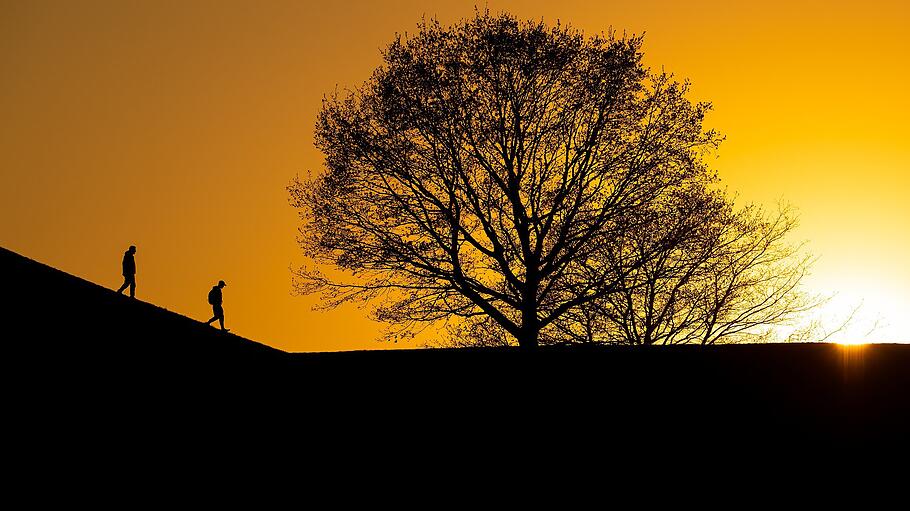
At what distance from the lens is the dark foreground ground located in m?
15.3

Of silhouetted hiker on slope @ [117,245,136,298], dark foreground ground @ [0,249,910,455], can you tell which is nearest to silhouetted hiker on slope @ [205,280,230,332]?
silhouetted hiker on slope @ [117,245,136,298]

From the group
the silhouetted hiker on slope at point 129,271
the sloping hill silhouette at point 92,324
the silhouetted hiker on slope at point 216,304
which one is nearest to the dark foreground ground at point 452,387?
the sloping hill silhouette at point 92,324

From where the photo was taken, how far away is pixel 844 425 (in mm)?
16578

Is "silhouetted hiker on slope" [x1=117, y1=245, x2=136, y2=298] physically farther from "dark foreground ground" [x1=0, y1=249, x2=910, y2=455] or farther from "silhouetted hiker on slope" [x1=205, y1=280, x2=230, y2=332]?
"dark foreground ground" [x1=0, y1=249, x2=910, y2=455]

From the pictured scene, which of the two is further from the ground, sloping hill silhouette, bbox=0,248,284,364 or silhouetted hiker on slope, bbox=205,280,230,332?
silhouetted hiker on slope, bbox=205,280,230,332

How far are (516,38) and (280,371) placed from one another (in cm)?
1613

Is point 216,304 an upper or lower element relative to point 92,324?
upper

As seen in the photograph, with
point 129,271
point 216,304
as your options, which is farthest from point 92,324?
point 216,304

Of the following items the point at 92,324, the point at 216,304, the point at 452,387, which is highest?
the point at 216,304

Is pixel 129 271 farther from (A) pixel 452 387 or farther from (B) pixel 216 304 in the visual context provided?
(A) pixel 452 387

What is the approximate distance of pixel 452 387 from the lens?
1705 centimetres

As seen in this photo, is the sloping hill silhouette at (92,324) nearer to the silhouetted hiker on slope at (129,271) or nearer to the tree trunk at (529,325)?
the silhouetted hiker on slope at (129,271)

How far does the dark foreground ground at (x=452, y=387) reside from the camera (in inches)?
602

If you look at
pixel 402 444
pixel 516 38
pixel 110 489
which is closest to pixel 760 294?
pixel 516 38
